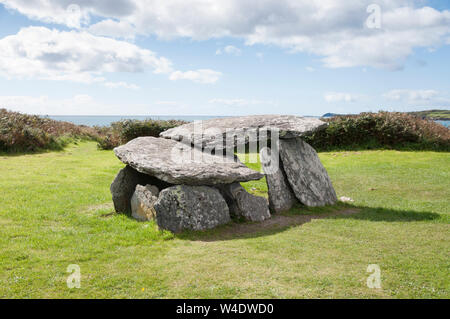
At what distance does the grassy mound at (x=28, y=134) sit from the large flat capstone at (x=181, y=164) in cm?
1321

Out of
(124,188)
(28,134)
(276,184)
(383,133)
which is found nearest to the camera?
(124,188)

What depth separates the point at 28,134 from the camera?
20.4m

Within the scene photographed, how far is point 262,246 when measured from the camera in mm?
7078

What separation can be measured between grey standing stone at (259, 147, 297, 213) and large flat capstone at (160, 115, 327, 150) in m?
0.58

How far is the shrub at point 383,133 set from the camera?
64.7ft

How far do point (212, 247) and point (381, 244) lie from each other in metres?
3.35

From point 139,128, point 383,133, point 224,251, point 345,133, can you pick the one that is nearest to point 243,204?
point 224,251

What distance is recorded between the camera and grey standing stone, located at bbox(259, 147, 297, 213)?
9641 mm

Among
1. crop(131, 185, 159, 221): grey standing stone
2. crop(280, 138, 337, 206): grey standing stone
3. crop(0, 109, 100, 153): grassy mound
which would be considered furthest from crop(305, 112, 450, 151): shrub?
crop(0, 109, 100, 153): grassy mound

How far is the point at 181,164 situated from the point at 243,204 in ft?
5.86

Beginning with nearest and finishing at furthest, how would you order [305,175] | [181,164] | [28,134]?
[181,164]
[305,175]
[28,134]

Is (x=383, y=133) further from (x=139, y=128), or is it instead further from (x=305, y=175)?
(x=139, y=128)

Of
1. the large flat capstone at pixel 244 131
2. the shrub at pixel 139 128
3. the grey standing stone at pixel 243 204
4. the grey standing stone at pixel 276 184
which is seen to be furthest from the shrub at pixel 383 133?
the grey standing stone at pixel 243 204
